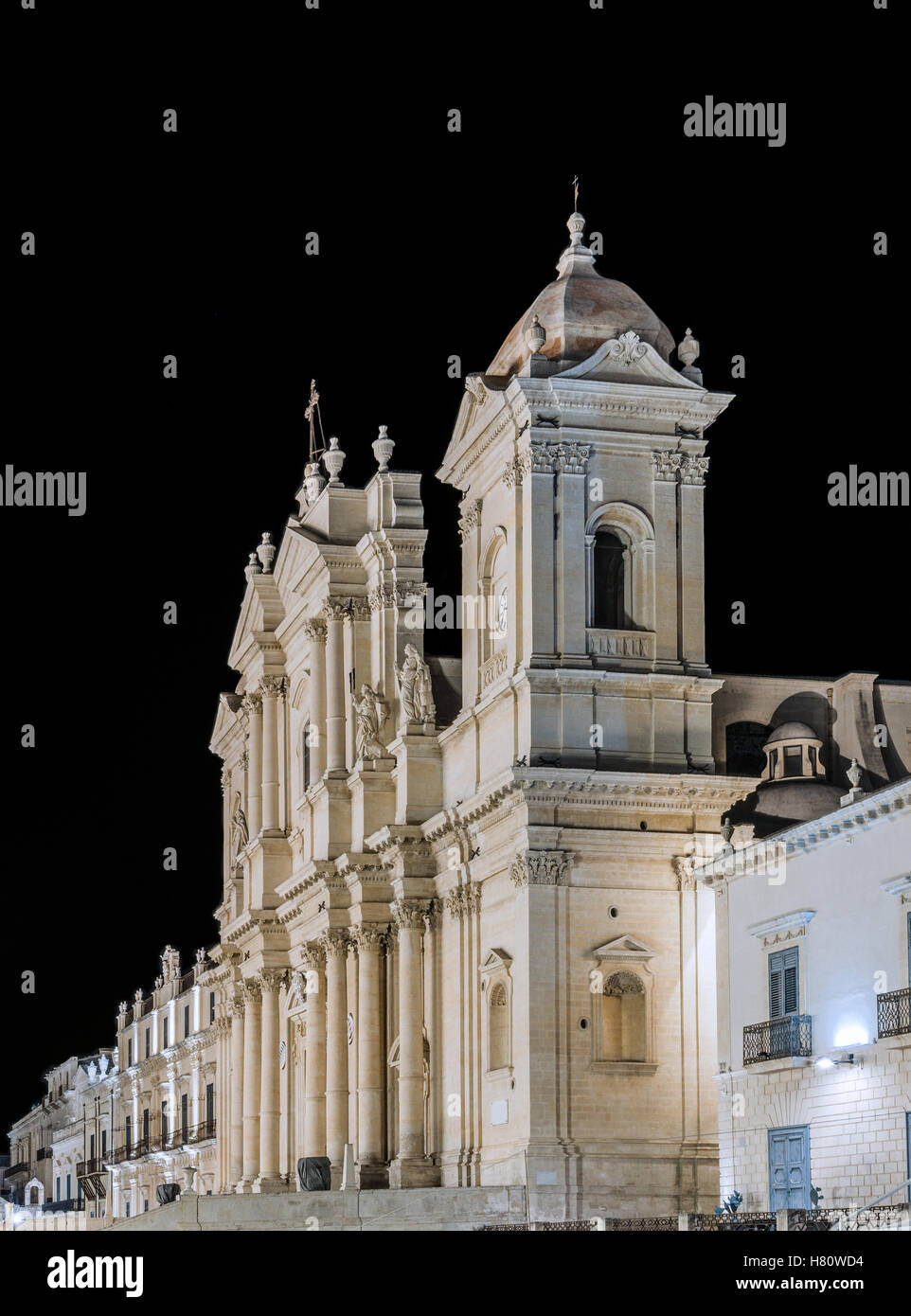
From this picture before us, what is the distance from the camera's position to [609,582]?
49250 millimetres

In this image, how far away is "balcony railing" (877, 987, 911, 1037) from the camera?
3712cm

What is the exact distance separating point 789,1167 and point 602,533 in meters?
14.3

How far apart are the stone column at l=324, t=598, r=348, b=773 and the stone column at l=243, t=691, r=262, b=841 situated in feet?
26.3

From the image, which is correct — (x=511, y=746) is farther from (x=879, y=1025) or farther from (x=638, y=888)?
(x=879, y=1025)

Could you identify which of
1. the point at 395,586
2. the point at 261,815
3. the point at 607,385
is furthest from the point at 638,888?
the point at 261,815

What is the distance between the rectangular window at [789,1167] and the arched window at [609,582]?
465 inches

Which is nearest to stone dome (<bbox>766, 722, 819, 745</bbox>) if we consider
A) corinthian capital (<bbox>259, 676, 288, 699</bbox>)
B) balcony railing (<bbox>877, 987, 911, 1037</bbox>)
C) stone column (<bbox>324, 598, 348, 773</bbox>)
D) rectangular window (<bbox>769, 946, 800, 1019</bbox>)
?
rectangular window (<bbox>769, 946, 800, 1019</bbox>)

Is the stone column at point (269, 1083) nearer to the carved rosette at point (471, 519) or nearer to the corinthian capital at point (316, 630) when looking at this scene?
the corinthian capital at point (316, 630)

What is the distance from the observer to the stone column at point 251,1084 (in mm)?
68062

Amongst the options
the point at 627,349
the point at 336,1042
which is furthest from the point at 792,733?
the point at 336,1042

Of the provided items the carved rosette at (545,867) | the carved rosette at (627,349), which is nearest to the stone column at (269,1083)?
the carved rosette at (545,867)

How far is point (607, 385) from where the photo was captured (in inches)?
1900

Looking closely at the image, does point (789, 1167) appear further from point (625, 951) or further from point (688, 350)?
point (688, 350)

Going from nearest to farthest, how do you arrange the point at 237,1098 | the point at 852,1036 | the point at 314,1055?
1. the point at 852,1036
2. the point at 314,1055
3. the point at 237,1098
